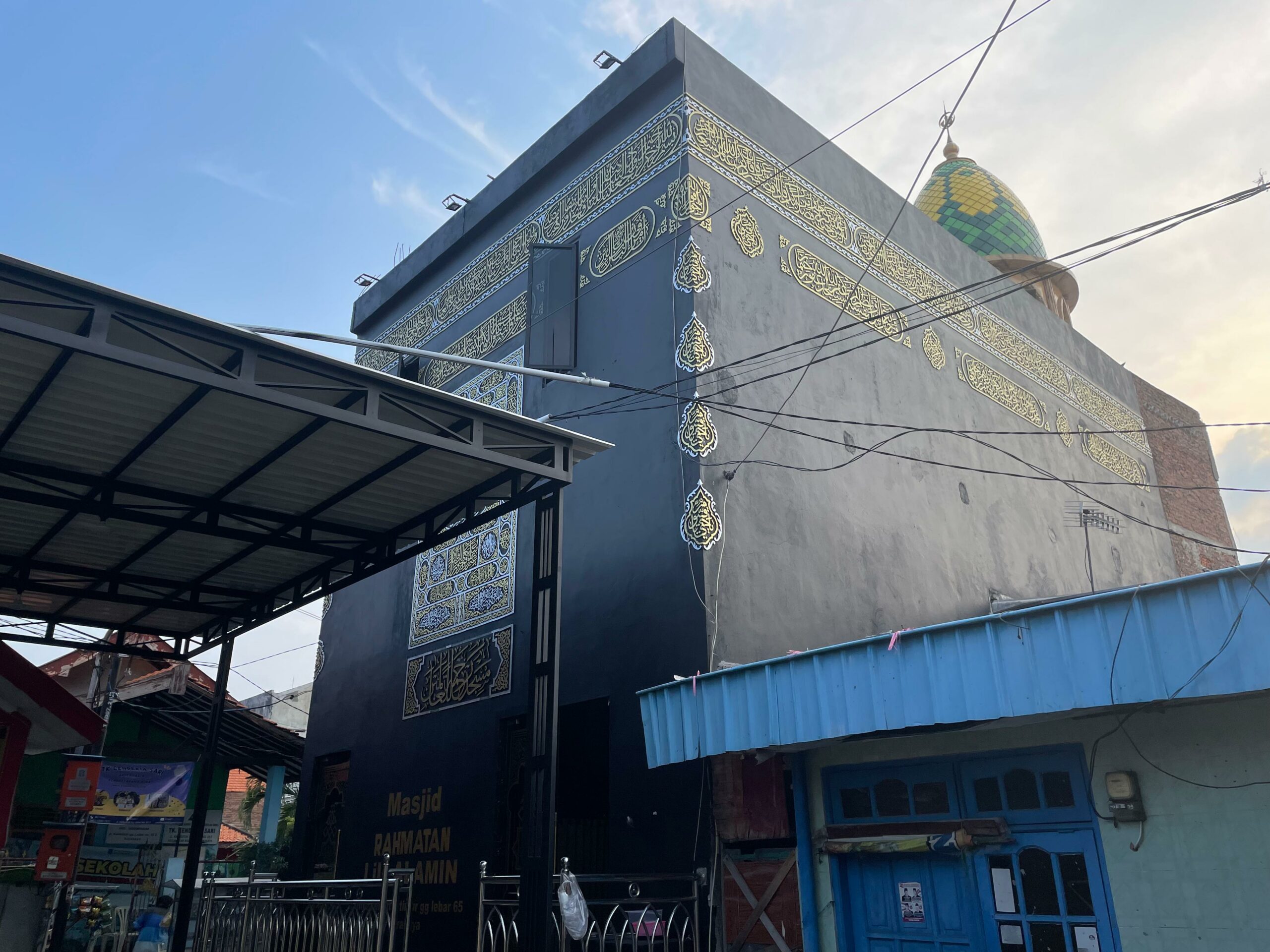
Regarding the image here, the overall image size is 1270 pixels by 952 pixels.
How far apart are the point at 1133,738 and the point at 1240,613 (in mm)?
1634

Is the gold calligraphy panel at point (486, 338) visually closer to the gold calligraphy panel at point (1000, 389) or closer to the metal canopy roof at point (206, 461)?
the metal canopy roof at point (206, 461)

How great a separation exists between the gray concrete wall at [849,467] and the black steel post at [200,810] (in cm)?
599

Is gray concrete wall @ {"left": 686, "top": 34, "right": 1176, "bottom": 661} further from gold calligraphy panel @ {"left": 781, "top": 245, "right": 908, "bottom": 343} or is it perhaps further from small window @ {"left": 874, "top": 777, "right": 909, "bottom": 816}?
small window @ {"left": 874, "top": 777, "right": 909, "bottom": 816}

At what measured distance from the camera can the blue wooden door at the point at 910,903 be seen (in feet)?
22.6

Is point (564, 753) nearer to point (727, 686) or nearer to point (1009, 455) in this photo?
point (727, 686)

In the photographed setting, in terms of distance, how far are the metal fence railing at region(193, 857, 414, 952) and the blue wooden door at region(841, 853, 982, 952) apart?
3.40m

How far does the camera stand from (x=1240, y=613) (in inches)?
191

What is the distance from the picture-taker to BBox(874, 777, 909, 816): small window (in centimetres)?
733

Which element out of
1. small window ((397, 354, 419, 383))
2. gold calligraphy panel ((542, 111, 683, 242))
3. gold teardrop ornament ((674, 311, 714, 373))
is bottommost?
gold teardrop ornament ((674, 311, 714, 373))

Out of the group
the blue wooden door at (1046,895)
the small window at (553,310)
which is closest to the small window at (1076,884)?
the blue wooden door at (1046,895)

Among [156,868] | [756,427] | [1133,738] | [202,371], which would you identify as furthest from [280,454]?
[156,868]

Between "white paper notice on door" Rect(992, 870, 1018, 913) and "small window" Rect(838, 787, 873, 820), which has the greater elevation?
"small window" Rect(838, 787, 873, 820)

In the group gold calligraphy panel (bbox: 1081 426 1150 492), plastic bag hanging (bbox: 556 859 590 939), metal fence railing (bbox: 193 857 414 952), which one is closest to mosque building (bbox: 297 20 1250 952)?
gold calligraphy panel (bbox: 1081 426 1150 492)

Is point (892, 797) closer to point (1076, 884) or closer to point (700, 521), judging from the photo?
point (1076, 884)
